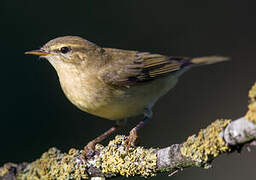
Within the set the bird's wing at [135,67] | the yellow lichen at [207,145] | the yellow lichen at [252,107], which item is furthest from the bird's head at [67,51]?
the yellow lichen at [252,107]

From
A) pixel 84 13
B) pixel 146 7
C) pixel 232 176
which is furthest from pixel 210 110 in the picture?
pixel 84 13

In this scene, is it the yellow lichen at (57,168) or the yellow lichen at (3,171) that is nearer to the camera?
the yellow lichen at (57,168)

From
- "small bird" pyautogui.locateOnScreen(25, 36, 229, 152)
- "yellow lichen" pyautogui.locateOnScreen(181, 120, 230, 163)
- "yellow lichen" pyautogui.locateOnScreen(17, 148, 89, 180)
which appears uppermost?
"small bird" pyautogui.locateOnScreen(25, 36, 229, 152)

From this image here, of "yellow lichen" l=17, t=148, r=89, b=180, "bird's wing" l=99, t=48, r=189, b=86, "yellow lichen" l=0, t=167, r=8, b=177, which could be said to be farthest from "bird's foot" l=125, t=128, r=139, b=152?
"yellow lichen" l=0, t=167, r=8, b=177

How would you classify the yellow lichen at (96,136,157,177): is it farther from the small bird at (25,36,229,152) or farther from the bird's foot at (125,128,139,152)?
the small bird at (25,36,229,152)

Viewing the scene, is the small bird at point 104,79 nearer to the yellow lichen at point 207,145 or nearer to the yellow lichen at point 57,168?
the yellow lichen at point 57,168

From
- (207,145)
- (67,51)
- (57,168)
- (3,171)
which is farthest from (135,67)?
(207,145)

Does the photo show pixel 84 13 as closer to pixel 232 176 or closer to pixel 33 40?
pixel 33 40
